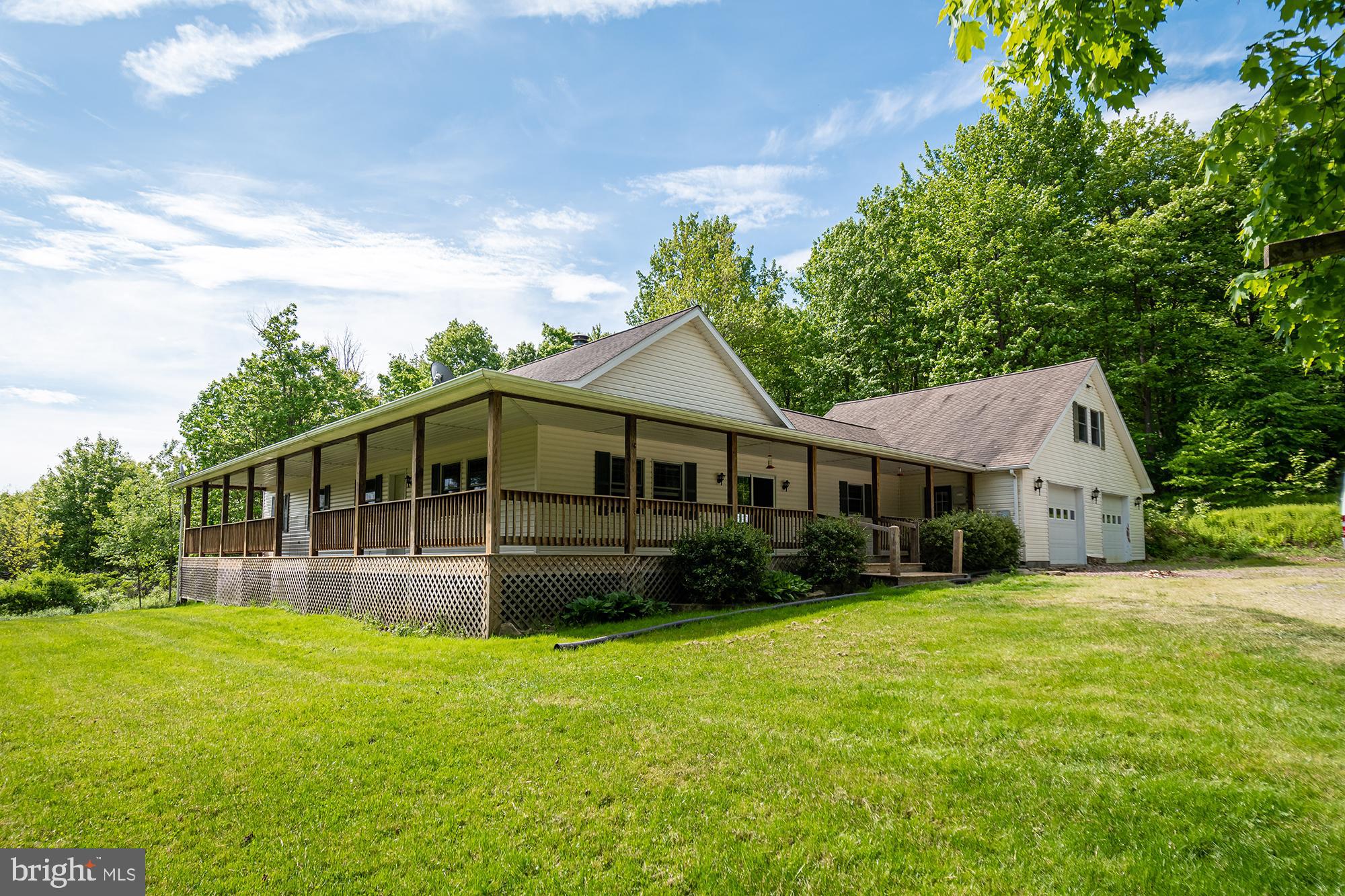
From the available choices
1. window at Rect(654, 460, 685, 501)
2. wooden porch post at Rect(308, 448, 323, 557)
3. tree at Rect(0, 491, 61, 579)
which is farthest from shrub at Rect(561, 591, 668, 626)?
tree at Rect(0, 491, 61, 579)

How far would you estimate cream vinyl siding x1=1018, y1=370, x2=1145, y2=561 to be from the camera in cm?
2073

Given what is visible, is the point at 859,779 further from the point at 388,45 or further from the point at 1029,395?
the point at 1029,395

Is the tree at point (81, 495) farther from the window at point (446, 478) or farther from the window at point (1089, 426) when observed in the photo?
the window at point (1089, 426)

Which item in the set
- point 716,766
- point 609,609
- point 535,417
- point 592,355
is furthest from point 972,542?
point 716,766

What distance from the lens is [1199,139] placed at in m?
33.2

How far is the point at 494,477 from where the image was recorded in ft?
35.2

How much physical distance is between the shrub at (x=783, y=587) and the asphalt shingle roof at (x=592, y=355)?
5.39 metres

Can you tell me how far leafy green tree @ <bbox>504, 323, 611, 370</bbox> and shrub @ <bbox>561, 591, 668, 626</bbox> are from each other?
102ft

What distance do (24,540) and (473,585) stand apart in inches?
1735

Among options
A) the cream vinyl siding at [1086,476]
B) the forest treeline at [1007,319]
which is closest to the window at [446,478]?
the cream vinyl siding at [1086,476]

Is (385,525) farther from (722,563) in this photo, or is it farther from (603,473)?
(722,563)

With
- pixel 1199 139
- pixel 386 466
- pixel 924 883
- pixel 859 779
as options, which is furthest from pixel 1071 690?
pixel 1199 139

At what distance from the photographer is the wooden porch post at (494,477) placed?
10.6m

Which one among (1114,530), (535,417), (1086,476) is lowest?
(1114,530)
